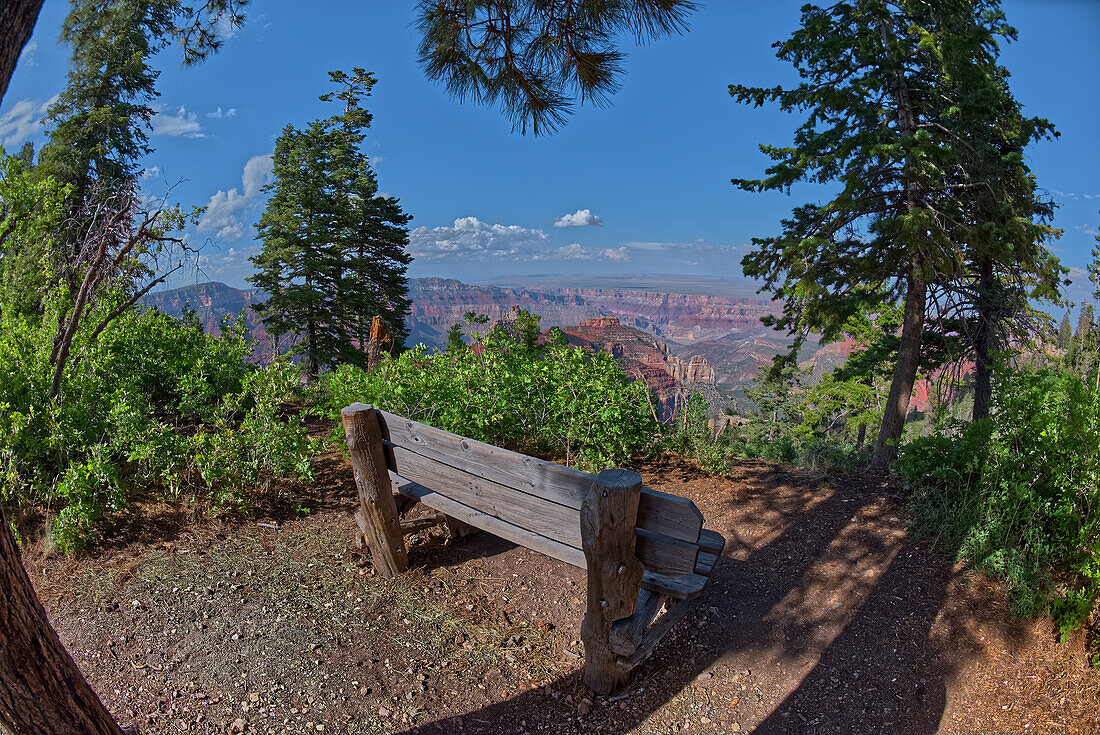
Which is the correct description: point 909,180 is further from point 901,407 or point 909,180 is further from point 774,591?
point 774,591

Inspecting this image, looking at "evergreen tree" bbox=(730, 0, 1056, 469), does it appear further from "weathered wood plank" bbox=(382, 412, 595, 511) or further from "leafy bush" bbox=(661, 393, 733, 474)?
"weathered wood plank" bbox=(382, 412, 595, 511)

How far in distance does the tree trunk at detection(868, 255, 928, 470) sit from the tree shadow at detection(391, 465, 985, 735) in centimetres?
425

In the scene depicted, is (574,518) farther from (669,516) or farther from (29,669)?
(29,669)

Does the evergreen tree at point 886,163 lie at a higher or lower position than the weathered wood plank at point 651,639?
higher

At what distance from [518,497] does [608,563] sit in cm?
66

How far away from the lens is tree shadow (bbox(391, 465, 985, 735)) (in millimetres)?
2910

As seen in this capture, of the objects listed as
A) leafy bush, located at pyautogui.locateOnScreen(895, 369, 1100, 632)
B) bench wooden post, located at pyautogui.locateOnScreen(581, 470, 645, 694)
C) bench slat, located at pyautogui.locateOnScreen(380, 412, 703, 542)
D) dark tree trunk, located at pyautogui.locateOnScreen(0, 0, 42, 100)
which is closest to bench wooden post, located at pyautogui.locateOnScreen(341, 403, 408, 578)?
bench slat, located at pyautogui.locateOnScreen(380, 412, 703, 542)

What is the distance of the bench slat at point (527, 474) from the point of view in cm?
259

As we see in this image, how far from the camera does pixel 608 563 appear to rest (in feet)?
9.04

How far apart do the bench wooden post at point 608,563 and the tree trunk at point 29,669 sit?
1.97 m

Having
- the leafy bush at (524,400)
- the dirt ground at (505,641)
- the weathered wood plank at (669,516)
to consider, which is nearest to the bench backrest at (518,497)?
the weathered wood plank at (669,516)

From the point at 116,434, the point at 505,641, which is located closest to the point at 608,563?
the point at 505,641

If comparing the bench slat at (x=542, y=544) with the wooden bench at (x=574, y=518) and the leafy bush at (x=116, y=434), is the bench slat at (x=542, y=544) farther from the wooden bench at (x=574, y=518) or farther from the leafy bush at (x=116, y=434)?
the leafy bush at (x=116, y=434)

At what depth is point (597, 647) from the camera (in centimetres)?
299
